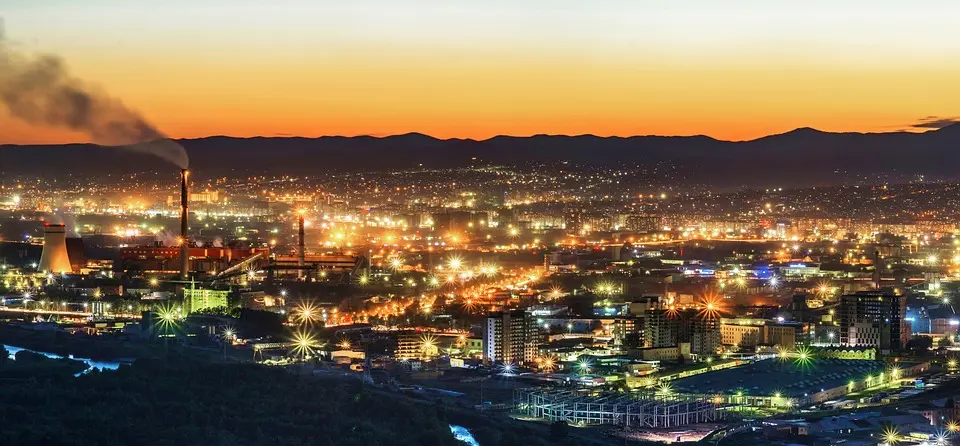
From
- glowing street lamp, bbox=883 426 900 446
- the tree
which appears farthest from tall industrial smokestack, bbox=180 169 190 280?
glowing street lamp, bbox=883 426 900 446

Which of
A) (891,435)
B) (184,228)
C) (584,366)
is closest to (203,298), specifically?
(184,228)

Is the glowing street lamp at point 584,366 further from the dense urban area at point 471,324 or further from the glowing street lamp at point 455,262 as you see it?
the glowing street lamp at point 455,262

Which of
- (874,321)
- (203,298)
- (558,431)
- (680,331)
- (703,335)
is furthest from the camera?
(203,298)

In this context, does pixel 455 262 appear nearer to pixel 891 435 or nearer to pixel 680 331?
pixel 680 331

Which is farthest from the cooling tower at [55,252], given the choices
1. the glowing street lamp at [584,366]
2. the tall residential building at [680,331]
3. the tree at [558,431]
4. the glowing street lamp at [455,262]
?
the tree at [558,431]

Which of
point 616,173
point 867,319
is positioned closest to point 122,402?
point 867,319

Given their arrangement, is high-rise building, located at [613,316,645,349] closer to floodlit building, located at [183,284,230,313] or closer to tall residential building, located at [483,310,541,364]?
tall residential building, located at [483,310,541,364]
